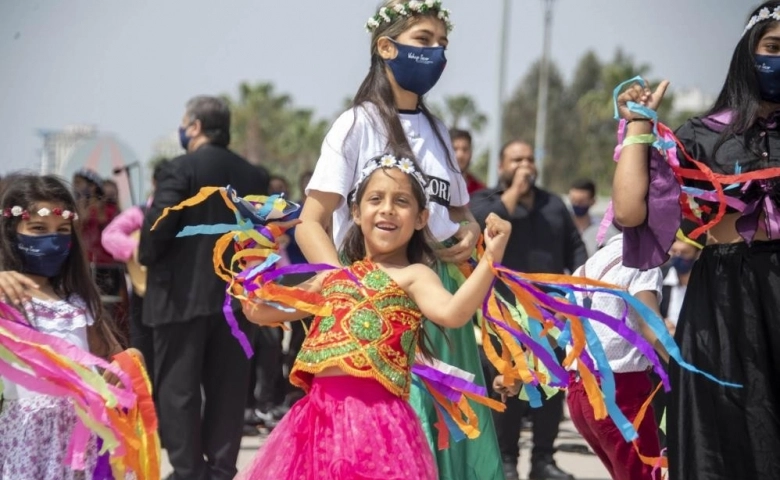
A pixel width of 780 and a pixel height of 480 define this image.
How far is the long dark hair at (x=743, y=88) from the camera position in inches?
168

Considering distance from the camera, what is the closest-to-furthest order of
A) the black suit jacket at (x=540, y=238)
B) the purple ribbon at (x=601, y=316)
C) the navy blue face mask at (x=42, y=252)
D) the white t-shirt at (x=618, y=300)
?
the purple ribbon at (x=601, y=316) < the navy blue face mask at (x=42, y=252) < the white t-shirt at (x=618, y=300) < the black suit jacket at (x=540, y=238)

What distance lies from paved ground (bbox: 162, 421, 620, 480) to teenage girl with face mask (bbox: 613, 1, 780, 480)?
4780mm

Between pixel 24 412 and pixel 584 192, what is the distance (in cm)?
837

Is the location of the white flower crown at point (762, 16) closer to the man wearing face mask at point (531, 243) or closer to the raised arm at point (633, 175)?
the raised arm at point (633, 175)

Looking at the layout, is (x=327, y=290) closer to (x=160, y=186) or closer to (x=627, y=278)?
A: (x=627, y=278)

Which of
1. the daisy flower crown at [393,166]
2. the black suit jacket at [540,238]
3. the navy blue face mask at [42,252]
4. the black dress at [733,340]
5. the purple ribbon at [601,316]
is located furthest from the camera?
the black suit jacket at [540,238]

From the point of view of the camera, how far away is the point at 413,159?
4.68 metres

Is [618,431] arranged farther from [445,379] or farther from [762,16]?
[762,16]

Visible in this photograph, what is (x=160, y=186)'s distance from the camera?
23.5 feet

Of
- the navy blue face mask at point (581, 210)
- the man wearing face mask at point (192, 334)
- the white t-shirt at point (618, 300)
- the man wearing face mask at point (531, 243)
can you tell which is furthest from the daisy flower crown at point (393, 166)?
the navy blue face mask at point (581, 210)

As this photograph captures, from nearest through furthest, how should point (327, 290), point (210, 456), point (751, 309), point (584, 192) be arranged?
point (751, 309)
point (327, 290)
point (210, 456)
point (584, 192)

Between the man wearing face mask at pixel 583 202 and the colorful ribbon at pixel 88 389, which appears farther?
the man wearing face mask at pixel 583 202

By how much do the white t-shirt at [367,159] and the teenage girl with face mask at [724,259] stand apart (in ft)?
2.70

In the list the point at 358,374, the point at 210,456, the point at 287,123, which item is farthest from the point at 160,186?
the point at 287,123
